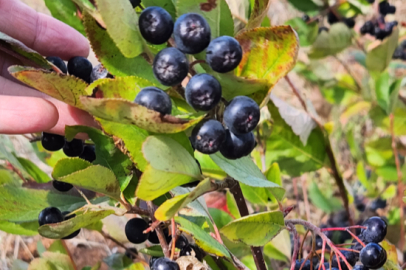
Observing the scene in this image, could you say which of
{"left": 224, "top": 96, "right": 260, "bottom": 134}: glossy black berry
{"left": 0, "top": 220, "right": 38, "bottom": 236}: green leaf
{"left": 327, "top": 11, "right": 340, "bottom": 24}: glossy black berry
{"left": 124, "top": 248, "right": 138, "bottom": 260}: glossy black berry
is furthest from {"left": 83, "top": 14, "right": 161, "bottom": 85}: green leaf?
{"left": 327, "top": 11, "right": 340, "bottom": 24}: glossy black berry

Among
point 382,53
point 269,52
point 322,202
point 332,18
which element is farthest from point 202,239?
point 332,18

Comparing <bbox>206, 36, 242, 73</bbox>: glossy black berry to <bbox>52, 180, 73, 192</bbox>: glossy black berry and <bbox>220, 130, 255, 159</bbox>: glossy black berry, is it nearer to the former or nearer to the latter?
<bbox>220, 130, 255, 159</bbox>: glossy black berry

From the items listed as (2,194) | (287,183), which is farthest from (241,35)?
(287,183)

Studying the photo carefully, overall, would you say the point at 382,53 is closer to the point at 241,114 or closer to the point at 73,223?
the point at 241,114

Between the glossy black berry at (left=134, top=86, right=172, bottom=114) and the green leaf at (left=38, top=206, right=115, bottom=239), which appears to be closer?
the glossy black berry at (left=134, top=86, right=172, bottom=114)

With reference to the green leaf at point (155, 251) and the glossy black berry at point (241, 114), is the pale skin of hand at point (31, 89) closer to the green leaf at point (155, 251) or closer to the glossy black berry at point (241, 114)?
the green leaf at point (155, 251)

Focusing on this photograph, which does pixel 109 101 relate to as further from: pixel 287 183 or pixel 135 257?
pixel 287 183
